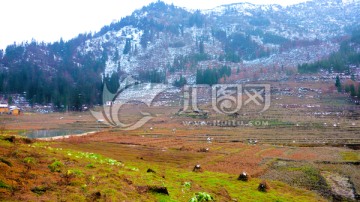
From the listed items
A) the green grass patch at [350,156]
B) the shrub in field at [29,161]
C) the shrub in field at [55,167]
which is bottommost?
the green grass patch at [350,156]

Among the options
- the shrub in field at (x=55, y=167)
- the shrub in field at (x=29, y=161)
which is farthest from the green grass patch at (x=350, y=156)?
the shrub in field at (x=29, y=161)

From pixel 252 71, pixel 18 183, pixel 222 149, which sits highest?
pixel 252 71

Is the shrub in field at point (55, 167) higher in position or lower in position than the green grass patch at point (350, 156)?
higher

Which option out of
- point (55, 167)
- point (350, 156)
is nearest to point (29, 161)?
point (55, 167)

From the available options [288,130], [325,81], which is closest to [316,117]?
[288,130]

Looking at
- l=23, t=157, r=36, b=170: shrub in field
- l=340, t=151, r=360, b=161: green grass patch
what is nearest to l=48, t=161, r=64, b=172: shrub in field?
l=23, t=157, r=36, b=170: shrub in field

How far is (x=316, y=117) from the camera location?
87.9 m

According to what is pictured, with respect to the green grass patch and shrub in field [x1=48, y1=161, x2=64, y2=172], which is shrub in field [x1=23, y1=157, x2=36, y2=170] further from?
the green grass patch

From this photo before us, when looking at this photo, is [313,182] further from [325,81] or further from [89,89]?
[89,89]

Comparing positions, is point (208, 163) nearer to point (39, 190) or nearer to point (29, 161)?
point (29, 161)

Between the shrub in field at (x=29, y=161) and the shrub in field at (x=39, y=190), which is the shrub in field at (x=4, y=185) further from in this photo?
the shrub in field at (x=29, y=161)

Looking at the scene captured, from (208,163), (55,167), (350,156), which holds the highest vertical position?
(55,167)

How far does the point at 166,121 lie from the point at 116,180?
79611 mm

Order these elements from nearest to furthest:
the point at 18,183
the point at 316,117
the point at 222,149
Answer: the point at 18,183 < the point at 222,149 < the point at 316,117
